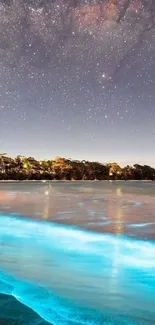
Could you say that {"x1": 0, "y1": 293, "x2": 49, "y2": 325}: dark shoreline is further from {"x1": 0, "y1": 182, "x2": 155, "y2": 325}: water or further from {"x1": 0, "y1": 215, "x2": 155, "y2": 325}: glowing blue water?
{"x1": 0, "y1": 215, "x2": 155, "y2": 325}: glowing blue water

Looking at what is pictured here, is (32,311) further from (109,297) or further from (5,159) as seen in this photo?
(5,159)

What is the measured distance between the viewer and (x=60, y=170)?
158375mm

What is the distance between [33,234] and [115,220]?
4935 millimetres

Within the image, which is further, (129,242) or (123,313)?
(129,242)

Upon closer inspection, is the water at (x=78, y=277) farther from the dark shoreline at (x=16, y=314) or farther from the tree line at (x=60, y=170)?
the tree line at (x=60, y=170)

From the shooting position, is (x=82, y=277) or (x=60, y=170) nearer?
(x=82, y=277)

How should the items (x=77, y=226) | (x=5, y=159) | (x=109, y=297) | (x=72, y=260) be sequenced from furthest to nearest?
(x=5, y=159) → (x=77, y=226) → (x=72, y=260) → (x=109, y=297)

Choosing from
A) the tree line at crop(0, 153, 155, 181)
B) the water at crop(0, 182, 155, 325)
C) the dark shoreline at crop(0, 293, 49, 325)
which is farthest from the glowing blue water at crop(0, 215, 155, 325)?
the tree line at crop(0, 153, 155, 181)

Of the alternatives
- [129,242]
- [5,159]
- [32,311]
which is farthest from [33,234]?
[5,159]

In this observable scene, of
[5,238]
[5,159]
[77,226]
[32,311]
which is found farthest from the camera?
[5,159]

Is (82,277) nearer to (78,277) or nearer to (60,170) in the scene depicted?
(78,277)

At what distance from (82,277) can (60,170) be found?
5960 inches

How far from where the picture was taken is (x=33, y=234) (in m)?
13.5

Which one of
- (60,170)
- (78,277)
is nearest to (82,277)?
(78,277)
